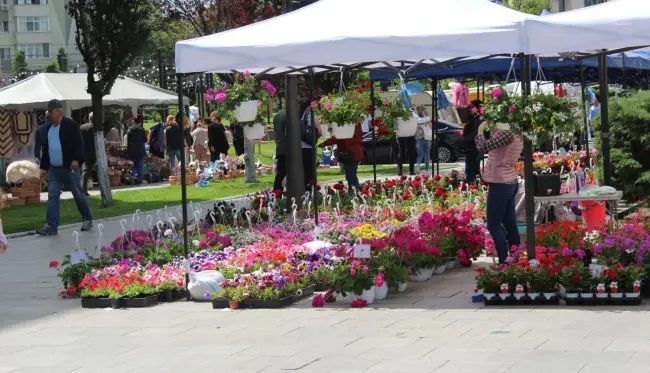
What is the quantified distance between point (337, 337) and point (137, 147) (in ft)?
63.1

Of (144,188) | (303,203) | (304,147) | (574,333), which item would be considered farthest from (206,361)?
(144,188)

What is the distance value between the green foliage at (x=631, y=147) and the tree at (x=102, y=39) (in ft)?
28.7

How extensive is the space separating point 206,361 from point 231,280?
2.68 metres

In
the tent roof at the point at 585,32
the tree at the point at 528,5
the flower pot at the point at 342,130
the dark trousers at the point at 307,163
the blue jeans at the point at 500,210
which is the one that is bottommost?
the blue jeans at the point at 500,210

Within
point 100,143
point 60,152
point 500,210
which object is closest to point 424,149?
point 100,143

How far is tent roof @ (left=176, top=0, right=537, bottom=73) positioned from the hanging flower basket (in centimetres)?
347

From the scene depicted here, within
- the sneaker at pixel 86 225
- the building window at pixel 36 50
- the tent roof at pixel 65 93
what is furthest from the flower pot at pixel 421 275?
the building window at pixel 36 50

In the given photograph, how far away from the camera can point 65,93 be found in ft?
88.0

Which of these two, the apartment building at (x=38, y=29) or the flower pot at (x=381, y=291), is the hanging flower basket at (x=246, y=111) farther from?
the apartment building at (x=38, y=29)

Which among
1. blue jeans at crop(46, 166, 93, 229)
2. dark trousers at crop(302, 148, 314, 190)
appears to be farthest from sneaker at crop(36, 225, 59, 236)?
dark trousers at crop(302, 148, 314, 190)

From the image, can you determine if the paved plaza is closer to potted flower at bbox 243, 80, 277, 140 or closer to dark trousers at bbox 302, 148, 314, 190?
potted flower at bbox 243, 80, 277, 140

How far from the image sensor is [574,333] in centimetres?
760

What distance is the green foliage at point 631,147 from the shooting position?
15008 millimetres

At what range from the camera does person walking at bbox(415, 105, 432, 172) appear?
26.5 meters
